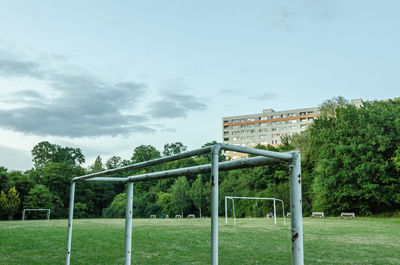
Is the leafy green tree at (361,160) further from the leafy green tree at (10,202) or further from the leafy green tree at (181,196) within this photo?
the leafy green tree at (10,202)

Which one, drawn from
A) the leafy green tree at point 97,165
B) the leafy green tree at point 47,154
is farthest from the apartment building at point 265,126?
the leafy green tree at point 47,154

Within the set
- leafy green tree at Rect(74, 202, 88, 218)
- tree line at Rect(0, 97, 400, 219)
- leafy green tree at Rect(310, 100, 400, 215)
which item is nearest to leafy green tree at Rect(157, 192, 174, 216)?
tree line at Rect(0, 97, 400, 219)

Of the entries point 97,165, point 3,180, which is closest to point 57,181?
point 3,180

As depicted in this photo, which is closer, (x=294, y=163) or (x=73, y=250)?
(x=294, y=163)

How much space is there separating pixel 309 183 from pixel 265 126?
66.5 metres

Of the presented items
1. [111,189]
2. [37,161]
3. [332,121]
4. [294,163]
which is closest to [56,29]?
[294,163]

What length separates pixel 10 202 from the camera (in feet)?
149

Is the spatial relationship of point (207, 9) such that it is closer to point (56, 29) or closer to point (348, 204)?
point (56, 29)

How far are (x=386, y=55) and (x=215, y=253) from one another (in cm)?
2848

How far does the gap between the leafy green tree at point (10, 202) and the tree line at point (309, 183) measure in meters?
Answer: 0.13

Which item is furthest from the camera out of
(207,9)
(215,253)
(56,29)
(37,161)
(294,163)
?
(37,161)

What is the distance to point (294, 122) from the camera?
4250 inches

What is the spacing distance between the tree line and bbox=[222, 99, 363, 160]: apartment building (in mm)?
50886

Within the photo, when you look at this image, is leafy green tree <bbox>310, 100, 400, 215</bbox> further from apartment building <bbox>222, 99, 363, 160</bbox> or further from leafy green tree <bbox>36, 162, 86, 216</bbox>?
apartment building <bbox>222, 99, 363, 160</bbox>
